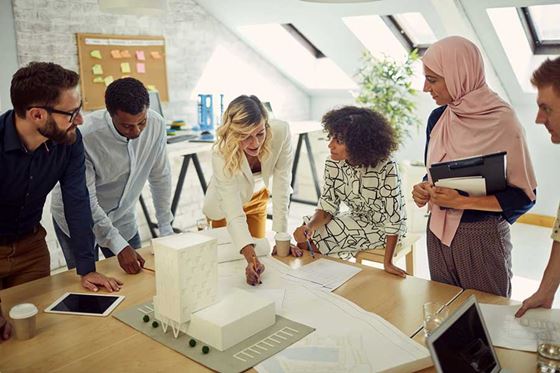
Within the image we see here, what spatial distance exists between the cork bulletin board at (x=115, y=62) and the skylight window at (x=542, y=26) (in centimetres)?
285

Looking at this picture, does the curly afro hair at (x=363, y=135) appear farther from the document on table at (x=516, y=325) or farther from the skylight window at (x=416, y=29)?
the skylight window at (x=416, y=29)

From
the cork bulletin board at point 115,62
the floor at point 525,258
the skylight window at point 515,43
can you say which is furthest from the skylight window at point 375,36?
the floor at point 525,258

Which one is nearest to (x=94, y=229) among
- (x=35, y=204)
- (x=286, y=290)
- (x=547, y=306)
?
(x=35, y=204)

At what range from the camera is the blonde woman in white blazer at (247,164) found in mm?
2012

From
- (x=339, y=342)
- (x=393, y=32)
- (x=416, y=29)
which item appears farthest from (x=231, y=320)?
(x=416, y=29)

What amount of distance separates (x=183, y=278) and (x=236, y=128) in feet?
2.77

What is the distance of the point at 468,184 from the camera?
1.75 m

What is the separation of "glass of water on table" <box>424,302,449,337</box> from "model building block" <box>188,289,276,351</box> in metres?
0.42

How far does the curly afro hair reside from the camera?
7.00 ft

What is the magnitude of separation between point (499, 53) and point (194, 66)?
2.58m

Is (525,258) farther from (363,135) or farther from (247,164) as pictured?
(247,164)

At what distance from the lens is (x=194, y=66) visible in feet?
15.8

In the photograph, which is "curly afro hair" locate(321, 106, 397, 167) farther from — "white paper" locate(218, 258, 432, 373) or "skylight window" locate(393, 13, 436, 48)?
"skylight window" locate(393, 13, 436, 48)

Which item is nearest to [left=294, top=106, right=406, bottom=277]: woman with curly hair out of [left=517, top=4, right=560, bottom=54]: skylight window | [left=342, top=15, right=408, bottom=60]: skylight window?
[left=517, top=4, right=560, bottom=54]: skylight window
